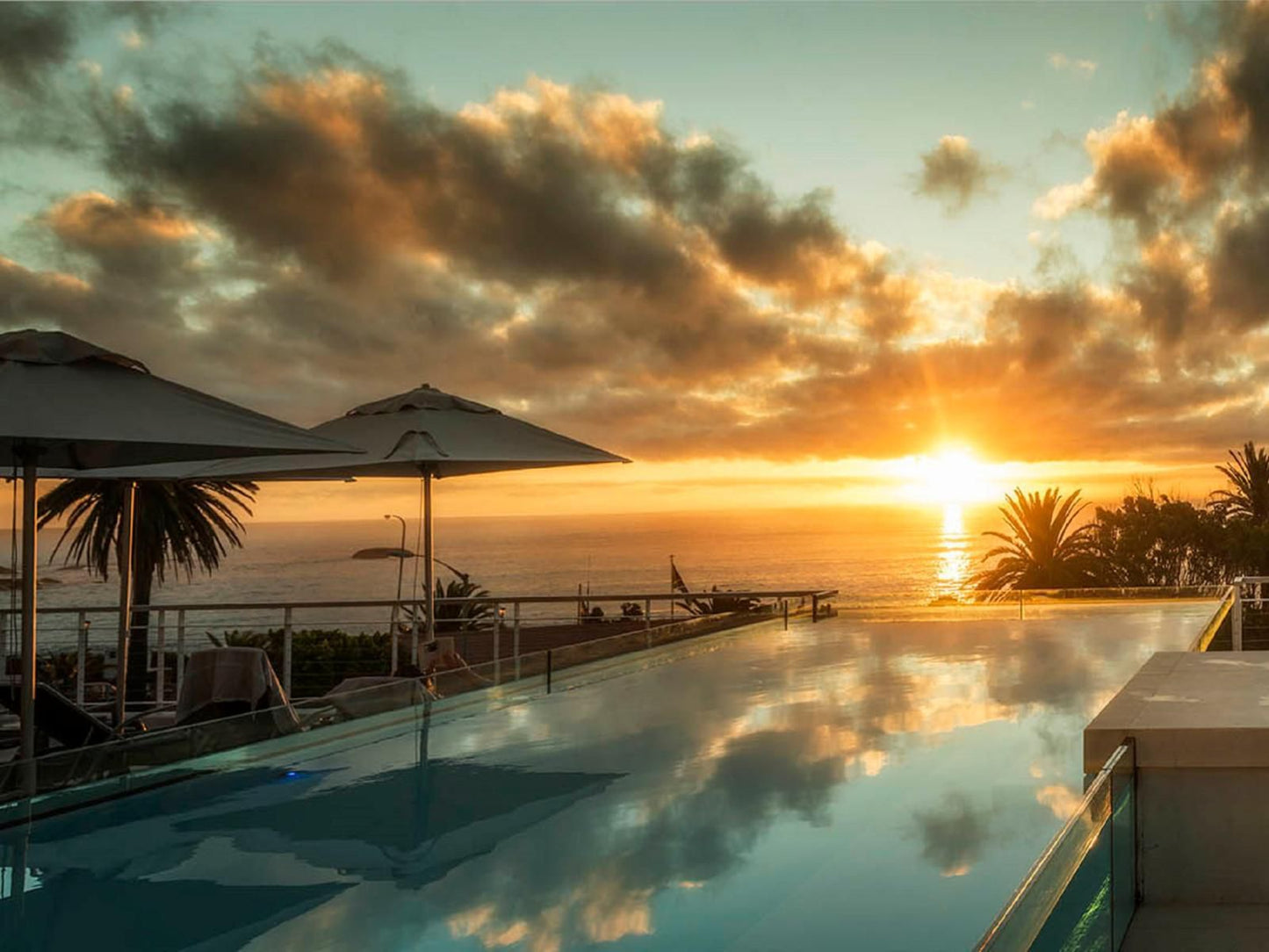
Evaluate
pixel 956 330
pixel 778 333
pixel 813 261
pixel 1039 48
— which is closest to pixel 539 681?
pixel 1039 48

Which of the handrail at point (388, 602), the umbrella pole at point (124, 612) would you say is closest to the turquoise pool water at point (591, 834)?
the umbrella pole at point (124, 612)

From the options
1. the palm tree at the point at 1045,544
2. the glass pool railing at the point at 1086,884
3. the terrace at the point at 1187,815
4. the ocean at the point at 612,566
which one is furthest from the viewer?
the ocean at the point at 612,566

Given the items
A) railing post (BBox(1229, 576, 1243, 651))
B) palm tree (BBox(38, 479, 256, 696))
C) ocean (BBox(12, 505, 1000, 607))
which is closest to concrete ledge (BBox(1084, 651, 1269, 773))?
railing post (BBox(1229, 576, 1243, 651))

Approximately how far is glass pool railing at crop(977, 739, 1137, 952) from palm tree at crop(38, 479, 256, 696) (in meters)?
11.7

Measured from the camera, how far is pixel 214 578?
344 feet

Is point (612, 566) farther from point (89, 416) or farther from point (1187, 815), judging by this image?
point (1187, 815)

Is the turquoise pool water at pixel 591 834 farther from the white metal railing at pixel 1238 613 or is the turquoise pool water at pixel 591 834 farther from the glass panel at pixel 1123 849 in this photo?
the white metal railing at pixel 1238 613

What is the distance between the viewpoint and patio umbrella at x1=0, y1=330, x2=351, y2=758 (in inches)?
184

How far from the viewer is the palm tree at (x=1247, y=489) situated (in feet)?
114

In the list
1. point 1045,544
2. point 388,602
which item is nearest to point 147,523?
point 388,602

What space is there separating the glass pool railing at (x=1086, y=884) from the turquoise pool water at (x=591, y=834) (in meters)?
0.29

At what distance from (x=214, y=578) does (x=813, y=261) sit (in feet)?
313

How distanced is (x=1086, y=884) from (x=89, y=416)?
3.96 metres

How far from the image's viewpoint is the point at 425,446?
7531 mm
